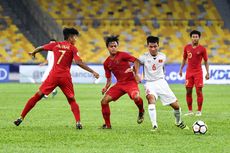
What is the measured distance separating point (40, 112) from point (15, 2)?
30533 millimetres

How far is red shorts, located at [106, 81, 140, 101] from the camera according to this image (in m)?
14.6

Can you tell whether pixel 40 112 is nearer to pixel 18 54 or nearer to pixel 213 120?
pixel 213 120

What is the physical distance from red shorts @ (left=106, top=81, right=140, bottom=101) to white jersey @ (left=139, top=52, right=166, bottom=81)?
0.37m

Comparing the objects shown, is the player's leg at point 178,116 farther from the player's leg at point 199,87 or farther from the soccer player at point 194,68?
the soccer player at point 194,68

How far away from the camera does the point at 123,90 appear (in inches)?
578

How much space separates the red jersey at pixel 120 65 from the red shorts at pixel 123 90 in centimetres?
11

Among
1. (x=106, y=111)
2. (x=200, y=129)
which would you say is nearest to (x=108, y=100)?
(x=106, y=111)

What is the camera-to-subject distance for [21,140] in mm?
11977

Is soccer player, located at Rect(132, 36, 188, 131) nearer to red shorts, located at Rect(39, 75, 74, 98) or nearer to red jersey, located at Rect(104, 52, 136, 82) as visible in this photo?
red jersey, located at Rect(104, 52, 136, 82)

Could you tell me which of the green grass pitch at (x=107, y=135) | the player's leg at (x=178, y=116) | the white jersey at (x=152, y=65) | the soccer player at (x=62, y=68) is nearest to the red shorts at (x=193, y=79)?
the green grass pitch at (x=107, y=135)

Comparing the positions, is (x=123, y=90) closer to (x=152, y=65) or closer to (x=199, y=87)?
(x=152, y=65)

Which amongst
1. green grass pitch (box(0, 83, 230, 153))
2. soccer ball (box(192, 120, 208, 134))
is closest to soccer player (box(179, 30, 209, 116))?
green grass pitch (box(0, 83, 230, 153))

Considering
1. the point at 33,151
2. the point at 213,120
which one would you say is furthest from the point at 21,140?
the point at 213,120

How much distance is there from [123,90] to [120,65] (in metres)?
0.53
